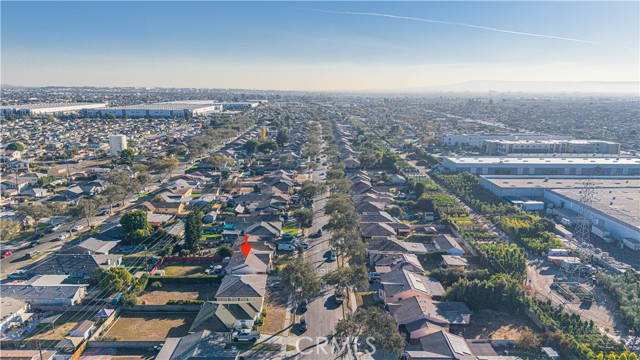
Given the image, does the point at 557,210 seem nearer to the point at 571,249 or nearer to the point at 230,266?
→ the point at 571,249

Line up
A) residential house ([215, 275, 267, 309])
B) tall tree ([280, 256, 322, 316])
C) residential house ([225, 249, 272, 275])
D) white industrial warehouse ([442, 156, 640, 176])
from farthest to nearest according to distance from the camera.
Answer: white industrial warehouse ([442, 156, 640, 176]) < residential house ([225, 249, 272, 275]) < residential house ([215, 275, 267, 309]) < tall tree ([280, 256, 322, 316])

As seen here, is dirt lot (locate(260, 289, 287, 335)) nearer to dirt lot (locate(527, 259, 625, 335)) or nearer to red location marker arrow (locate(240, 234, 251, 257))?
red location marker arrow (locate(240, 234, 251, 257))

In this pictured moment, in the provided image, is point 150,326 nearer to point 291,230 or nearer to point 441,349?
point 291,230

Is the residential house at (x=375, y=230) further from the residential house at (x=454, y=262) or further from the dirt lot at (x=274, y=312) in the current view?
the dirt lot at (x=274, y=312)

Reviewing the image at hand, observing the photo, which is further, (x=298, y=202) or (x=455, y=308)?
(x=298, y=202)

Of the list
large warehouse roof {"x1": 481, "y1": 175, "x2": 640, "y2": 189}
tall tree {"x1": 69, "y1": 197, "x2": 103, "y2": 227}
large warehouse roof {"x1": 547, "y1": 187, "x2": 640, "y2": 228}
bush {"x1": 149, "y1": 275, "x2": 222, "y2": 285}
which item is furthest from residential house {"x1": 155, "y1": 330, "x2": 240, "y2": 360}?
large warehouse roof {"x1": 481, "y1": 175, "x2": 640, "y2": 189}

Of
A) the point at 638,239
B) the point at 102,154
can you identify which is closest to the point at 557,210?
the point at 638,239

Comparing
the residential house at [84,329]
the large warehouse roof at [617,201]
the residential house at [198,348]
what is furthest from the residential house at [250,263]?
the large warehouse roof at [617,201]
